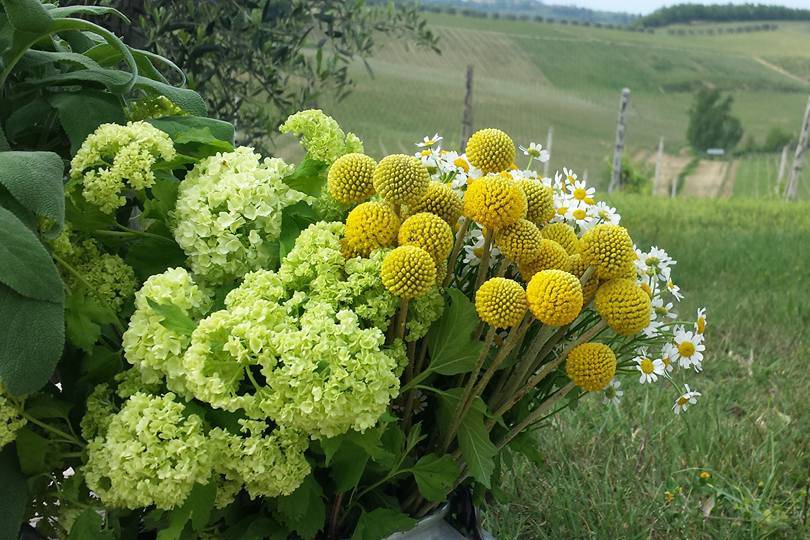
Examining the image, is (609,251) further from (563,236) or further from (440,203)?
(440,203)

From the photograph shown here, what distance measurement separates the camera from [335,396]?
0.91m

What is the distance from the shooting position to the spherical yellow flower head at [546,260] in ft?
3.65

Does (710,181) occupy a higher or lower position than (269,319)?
lower

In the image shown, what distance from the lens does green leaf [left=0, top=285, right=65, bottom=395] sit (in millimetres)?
927

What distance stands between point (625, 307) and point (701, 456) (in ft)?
6.36

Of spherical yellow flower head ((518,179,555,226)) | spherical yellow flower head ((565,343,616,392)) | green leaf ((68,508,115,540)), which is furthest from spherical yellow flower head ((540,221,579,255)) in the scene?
green leaf ((68,508,115,540))

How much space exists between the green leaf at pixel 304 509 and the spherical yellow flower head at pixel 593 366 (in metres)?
0.40

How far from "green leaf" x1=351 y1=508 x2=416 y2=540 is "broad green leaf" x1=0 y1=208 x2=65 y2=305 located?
52cm

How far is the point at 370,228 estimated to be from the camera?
1066 millimetres

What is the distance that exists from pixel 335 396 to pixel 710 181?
35.2m

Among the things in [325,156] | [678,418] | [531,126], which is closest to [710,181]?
[531,126]

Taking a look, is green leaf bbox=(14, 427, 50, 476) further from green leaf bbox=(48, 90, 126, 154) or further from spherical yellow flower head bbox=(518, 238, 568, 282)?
spherical yellow flower head bbox=(518, 238, 568, 282)

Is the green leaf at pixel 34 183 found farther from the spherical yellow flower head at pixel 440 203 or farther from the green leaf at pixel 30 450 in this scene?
the spherical yellow flower head at pixel 440 203

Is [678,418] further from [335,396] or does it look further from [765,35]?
[765,35]
